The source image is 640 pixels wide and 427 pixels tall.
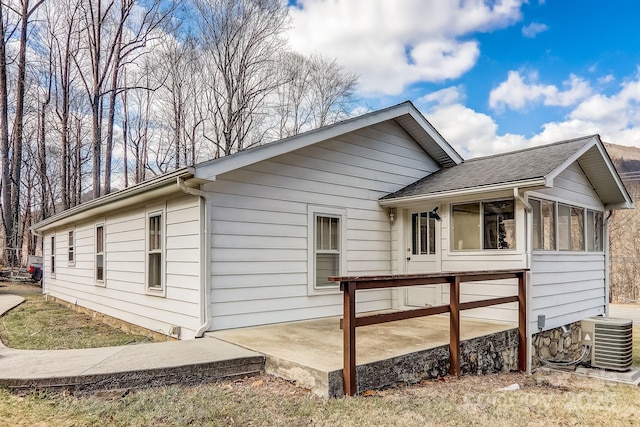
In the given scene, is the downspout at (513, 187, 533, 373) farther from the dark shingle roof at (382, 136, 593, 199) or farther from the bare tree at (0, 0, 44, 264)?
the bare tree at (0, 0, 44, 264)

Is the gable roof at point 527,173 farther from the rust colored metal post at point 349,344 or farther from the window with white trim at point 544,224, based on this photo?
the rust colored metal post at point 349,344

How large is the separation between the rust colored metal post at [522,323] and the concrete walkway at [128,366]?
3.82m

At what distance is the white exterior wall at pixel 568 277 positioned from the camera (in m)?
6.66

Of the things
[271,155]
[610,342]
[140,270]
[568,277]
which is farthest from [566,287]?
[140,270]

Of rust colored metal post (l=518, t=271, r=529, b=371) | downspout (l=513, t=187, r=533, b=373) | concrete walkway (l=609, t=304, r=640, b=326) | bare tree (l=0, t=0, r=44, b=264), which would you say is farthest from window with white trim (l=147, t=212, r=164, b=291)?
bare tree (l=0, t=0, r=44, b=264)

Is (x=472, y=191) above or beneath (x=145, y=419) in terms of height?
above

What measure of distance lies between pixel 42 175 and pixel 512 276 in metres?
23.2

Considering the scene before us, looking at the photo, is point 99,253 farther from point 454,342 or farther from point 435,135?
point 454,342

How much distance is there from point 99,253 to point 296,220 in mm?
4866

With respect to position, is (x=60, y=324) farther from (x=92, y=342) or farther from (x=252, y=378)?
(x=252, y=378)

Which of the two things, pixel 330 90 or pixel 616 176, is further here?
pixel 330 90

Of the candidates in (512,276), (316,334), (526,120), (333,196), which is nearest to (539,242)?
(512,276)

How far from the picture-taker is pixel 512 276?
19.5ft

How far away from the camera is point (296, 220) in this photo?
21.8 ft
